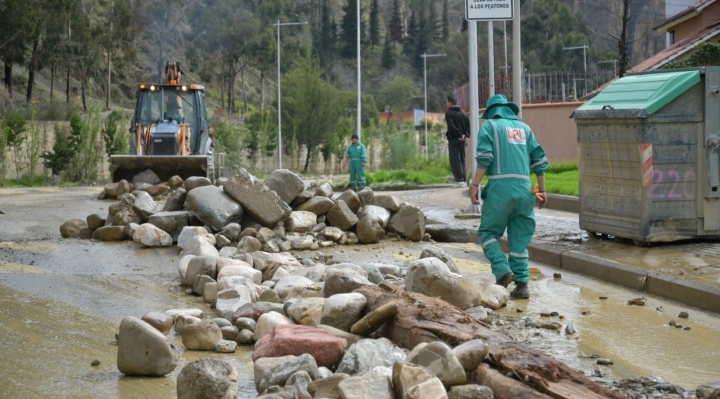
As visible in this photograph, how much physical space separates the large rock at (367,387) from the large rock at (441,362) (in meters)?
0.26

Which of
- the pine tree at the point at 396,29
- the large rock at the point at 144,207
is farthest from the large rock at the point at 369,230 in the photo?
the pine tree at the point at 396,29

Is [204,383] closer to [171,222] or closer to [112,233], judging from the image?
[171,222]

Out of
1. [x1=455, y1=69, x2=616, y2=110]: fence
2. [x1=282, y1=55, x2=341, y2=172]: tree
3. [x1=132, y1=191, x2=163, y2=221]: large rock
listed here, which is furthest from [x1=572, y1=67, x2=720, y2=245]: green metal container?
[x1=282, y1=55, x2=341, y2=172]: tree

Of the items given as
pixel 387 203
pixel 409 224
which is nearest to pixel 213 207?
pixel 387 203

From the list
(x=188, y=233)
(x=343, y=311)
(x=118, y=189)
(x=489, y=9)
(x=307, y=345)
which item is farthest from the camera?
(x=118, y=189)

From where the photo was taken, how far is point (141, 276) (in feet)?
30.0

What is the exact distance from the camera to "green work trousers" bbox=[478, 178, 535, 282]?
7.48 m

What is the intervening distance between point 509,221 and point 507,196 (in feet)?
1.19

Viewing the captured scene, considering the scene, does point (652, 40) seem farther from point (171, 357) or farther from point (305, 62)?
point (171, 357)

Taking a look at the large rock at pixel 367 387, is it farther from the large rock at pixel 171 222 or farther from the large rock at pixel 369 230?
the large rock at pixel 171 222

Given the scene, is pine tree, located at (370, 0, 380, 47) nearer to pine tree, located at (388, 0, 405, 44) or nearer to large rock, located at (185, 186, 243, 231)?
pine tree, located at (388, 0, 405, 44)

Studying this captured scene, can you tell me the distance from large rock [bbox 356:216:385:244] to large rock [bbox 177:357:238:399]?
6.84 metres

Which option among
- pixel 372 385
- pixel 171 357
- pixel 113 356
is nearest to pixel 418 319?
pixel 372 385

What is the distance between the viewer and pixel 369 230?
450 inches
